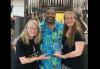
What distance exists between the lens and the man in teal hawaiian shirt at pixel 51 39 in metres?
4.19

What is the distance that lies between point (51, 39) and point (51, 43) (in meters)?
0.05

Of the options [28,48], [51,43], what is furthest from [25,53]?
[51,43]

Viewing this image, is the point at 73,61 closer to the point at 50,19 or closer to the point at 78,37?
the point at 78,37

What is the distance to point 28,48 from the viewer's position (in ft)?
13.8

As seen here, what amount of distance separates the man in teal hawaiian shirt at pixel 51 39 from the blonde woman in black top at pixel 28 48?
7 centimetres

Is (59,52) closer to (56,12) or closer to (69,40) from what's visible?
(69,40)

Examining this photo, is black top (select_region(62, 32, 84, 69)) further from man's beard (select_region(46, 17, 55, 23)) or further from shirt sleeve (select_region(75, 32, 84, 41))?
man's beard (select_region(46, 17, 55, 23))

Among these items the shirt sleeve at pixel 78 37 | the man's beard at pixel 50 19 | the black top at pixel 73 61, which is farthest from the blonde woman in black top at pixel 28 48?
the shirt sleeve at pixel 78 37

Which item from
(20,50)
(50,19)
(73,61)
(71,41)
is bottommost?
(73,61)

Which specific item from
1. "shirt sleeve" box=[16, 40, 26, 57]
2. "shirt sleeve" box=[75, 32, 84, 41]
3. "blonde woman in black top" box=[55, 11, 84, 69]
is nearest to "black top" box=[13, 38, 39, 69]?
"shirt sleeve" box=[16, 40, 26, 57]

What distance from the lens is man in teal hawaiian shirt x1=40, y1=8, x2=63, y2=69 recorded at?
4188 millimetres

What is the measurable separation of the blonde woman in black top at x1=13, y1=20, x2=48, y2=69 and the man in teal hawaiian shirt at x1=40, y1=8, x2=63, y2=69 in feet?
0.22

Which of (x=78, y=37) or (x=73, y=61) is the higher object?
(x=78, y=37)

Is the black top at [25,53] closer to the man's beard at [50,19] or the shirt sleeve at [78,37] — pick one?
the man's beard at [50,19]
